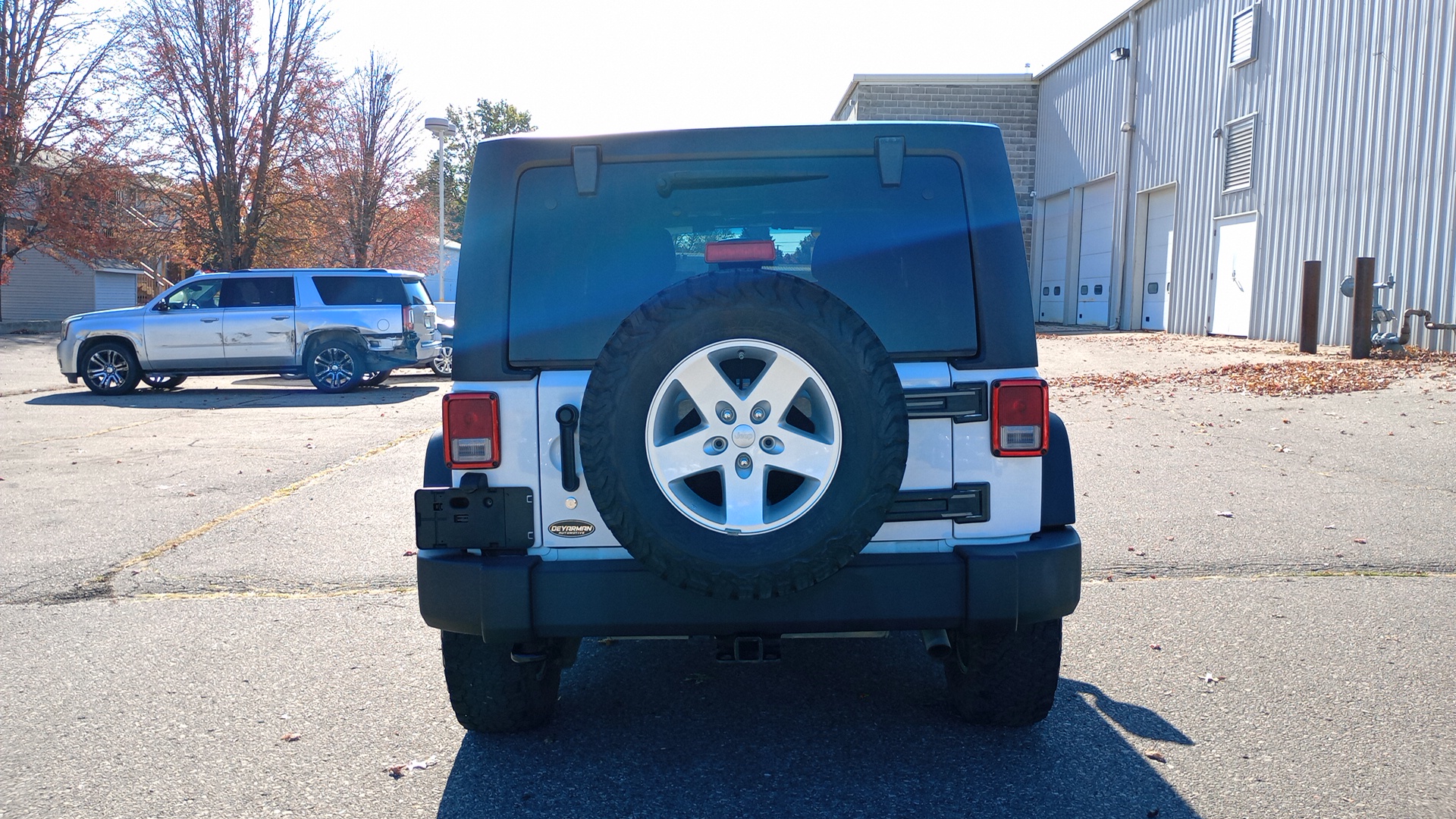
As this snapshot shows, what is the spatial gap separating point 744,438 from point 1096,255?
2872cm

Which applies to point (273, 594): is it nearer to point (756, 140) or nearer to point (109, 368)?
point (756, 140)

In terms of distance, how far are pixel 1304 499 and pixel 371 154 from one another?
38.9 metres

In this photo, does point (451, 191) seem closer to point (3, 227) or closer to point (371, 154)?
point (371, 154)

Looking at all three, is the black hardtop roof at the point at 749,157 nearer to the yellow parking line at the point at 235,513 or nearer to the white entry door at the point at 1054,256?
the yellow parking line at the point at 235,513

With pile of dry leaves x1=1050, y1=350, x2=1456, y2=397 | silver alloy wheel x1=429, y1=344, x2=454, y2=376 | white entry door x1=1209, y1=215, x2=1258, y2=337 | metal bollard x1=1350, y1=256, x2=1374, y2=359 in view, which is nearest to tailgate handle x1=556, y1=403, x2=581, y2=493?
pile of dry leaves x1=1050, y1=350, x2=1456, y2=397

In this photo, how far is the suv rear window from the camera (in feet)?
→ 52.3

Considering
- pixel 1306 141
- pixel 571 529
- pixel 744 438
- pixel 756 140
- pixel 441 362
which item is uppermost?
pixel 1306 141

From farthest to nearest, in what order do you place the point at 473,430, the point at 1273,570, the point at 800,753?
1. the point at 1273,570
2. the point at 800,753
3. the point at 473,430

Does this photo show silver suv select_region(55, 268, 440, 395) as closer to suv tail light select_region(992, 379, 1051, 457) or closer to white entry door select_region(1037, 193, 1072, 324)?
suv tail light select_region(992, 379, 1051, 457)

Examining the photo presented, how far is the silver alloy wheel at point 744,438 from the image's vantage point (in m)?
2.73

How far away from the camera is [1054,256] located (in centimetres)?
3262

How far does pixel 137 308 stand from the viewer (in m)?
16.0

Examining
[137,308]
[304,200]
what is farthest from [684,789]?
[304,200]

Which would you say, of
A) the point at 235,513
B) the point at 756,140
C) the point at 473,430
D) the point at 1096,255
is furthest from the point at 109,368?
the point at 1096,255
